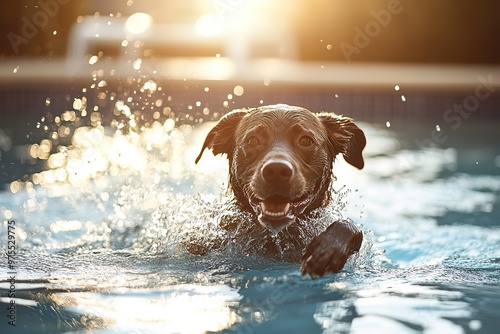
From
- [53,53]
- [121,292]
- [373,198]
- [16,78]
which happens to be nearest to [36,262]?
[121,292]

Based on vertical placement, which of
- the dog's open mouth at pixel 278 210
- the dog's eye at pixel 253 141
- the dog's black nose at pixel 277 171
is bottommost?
the dog's open mouth at pixel 278 210

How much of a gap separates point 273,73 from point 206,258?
489 inches

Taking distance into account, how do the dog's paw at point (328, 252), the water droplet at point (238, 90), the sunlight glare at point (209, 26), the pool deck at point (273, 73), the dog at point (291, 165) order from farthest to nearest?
the sunlight glare at point (209, 26) → the pool deck at point (273, 73) → the water droplet at point (238, 90) → the dog at point (291, 165) → the dog's paw at point (328, 252)

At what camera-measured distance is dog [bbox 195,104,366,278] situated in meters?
3.96

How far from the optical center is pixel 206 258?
4.61 meters

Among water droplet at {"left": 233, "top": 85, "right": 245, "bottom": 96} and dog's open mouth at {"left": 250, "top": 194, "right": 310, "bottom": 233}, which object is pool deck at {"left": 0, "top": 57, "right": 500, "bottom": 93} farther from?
dog's open mouth at {"left": 250, "top": 194, "right": 310, "bottom": 233}

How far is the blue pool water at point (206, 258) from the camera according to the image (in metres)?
3.49

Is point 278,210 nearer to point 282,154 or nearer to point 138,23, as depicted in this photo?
point 282,154

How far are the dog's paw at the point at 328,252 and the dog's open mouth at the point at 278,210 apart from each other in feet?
1.05

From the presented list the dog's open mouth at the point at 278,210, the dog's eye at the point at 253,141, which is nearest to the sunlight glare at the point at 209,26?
the dog's eye at the point at 253,141

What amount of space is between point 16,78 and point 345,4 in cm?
944

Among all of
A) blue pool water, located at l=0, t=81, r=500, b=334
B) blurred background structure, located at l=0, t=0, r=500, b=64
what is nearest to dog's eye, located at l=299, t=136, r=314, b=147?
blue pool water, located at l=0, t=81, r=500, b=334

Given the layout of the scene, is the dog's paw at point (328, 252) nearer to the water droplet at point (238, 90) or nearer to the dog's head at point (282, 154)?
the dog's head at point (282, 154)

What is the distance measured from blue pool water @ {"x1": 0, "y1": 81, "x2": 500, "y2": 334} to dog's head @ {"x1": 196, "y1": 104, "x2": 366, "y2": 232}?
0.26 metres
